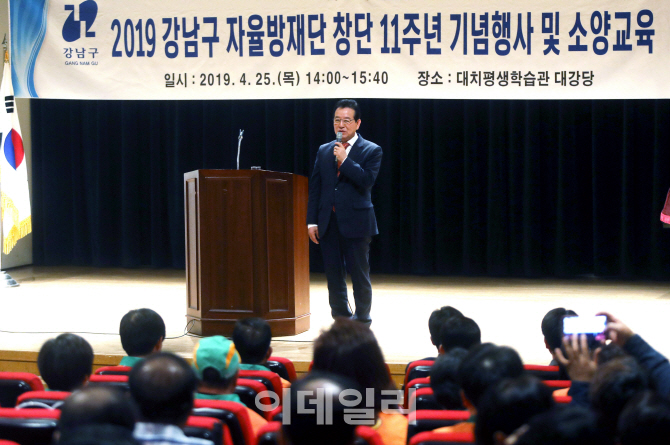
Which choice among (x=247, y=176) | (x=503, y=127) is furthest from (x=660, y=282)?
(x=247, y=176)

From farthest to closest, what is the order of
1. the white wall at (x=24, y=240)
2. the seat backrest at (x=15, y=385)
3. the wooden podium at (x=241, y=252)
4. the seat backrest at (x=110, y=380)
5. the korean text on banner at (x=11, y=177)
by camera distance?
the white wall at (x=24, y=240), the korean text on banner at (x=11, y=177), the wooden podium at (x=241, y=252), the seat backrest at (x=15, y=385), the seat backrest at (x=110, y=380)

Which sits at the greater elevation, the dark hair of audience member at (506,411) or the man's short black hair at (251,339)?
the dark hair of audience member at (506,411)

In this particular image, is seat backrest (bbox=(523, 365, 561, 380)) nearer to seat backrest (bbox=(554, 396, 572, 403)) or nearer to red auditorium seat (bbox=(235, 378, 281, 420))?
seat backrest (bbox=(554, 396, 572, 403))

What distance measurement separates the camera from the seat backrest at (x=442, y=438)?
4.34 feet

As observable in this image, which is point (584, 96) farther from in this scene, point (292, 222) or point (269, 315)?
point (269, 315)

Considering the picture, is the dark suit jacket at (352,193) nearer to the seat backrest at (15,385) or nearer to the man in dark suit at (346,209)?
the man in dark suit at (346,209)

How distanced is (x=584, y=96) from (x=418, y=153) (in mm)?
2845

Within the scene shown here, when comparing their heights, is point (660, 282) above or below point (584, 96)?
below

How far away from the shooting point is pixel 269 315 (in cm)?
368

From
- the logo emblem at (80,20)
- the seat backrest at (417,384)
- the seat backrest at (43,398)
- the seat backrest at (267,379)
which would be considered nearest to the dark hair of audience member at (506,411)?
the seat backrest at (417,384)

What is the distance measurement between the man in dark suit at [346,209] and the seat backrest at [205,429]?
2.06 metres

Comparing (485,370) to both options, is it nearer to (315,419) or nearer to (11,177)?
(315,419)

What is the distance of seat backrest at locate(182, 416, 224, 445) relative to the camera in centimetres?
140

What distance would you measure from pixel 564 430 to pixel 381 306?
3841mm
